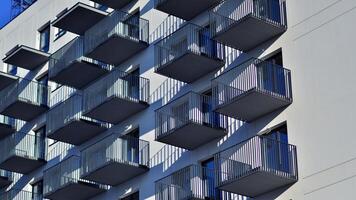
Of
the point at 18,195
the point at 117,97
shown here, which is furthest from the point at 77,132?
the point at 18,195

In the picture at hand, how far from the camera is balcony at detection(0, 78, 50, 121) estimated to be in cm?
4738

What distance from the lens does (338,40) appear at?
33.1 meters

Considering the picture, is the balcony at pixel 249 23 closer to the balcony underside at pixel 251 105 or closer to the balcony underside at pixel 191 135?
the balcony underside at pixel 251 105

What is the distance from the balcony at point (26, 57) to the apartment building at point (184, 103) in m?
0.06

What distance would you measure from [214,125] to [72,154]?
968 centimetres

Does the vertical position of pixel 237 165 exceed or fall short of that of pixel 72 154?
it falls short

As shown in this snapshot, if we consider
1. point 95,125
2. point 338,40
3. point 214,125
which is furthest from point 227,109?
point 95,125

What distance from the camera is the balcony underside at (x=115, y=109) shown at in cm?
4032

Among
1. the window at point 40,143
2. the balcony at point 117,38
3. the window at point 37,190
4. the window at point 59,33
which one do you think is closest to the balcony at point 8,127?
the window at point 40,143

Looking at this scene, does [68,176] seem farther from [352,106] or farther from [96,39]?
[352,106]

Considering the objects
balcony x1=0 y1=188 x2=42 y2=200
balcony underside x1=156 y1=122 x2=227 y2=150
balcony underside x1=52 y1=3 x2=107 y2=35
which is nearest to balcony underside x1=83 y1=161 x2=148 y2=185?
balcony underside x1=156 y1=122 x2=227 y2=150

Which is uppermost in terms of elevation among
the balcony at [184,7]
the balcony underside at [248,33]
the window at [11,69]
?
the window at [11,69]

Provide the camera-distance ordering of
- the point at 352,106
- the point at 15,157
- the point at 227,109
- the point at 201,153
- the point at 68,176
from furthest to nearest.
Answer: the point at 15,157 < the point at 68,176 < the point at 201,153 < the point at 227,109 < the point at 352,106

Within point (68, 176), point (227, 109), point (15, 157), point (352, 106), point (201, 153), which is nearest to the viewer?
point (352, 106)
